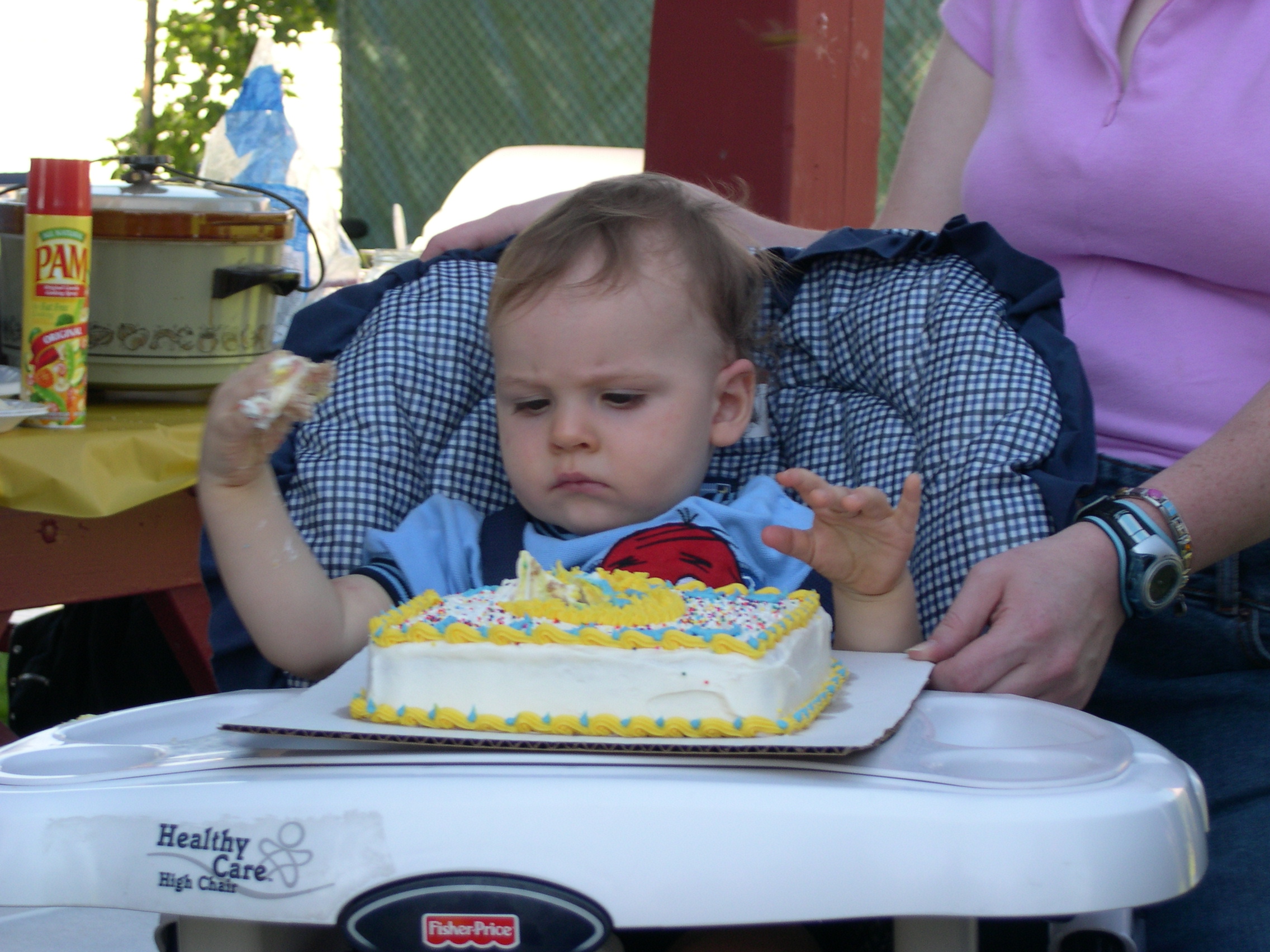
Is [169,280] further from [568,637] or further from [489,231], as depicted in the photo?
[568,637]

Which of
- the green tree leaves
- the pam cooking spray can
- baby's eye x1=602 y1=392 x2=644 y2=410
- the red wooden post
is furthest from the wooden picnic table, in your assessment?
the green tree leaves

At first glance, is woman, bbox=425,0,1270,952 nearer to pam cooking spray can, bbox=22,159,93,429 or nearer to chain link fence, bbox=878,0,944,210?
pam cooking spray can, bbox=22,159,93,429

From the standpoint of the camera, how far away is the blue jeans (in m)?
0.99

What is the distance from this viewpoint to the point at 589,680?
32.7 inches

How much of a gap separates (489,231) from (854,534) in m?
0.69

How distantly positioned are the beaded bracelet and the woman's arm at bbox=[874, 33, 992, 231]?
575 millimetres

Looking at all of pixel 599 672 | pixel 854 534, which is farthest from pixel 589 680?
pixel 854 534

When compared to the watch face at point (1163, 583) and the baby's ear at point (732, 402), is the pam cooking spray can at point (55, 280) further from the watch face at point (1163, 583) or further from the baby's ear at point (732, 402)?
the watch face at point (1163, 583)

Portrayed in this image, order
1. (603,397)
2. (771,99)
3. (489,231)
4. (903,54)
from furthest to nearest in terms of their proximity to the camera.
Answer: (903,54) < (771,99) < (489,231) < (603,397)

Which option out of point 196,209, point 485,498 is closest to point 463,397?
point 485,498

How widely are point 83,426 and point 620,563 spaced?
84 cm

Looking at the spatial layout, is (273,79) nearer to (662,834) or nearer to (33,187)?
(33,187)

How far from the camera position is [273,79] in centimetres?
362

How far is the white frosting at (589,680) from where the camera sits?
0.82 meters
